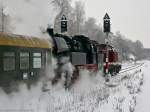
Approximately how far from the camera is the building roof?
13.7 metres

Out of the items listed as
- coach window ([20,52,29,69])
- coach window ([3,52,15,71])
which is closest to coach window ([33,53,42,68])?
coach window ([20,52,29,69])

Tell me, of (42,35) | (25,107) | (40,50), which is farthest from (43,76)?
(25,107)

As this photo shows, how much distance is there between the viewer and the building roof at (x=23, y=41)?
1371cm

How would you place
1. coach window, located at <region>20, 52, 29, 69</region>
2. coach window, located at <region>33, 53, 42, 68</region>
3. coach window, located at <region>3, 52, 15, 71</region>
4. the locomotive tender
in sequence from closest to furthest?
1. coach window, located at <region>3, 52, 15, 71</region>
2. coach window, located at <region>20, 52, 29, 69</region>
3. coach window, located at <region>33, 53, 42, 68</region>
4. the locomotive tender

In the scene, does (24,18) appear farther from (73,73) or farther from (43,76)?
(43,76)

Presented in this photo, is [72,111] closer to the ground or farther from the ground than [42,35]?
closer to the ground

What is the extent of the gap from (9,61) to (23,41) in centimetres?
151

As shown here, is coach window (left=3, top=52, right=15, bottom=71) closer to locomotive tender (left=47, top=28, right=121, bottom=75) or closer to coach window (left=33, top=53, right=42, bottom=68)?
coach window (left=33, top=53, right=42, bottom=68)

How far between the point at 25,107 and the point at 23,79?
314 centimetres

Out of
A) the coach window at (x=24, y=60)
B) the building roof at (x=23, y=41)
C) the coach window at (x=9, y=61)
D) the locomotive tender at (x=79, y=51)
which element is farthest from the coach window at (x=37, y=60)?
the coach window at (x=9, y=61)

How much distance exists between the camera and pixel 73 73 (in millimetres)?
19875

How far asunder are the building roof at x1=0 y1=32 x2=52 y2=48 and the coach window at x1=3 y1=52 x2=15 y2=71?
0.39 m

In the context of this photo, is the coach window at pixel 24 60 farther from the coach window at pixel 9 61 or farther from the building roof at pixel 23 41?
the coach window at pixel 9 61

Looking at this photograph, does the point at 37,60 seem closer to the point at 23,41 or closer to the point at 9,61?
the point at 23,41
